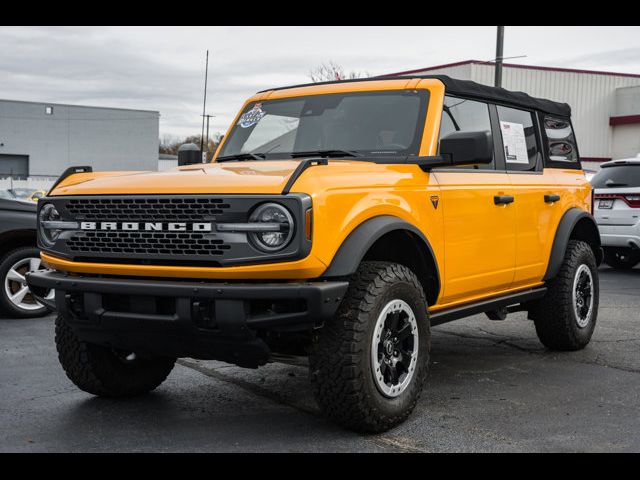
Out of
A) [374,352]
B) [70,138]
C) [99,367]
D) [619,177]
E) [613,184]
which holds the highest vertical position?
[70,138]

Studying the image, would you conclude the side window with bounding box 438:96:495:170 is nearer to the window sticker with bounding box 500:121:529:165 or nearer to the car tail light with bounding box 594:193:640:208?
the window sticker with bounding box 500:121:529:165

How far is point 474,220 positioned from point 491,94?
1178mm

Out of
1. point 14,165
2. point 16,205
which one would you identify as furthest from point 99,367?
point 14,165

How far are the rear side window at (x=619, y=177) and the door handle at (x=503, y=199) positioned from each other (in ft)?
23.6

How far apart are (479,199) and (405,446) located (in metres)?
1.81

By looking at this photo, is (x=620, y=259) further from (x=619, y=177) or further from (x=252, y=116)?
(x=252, y=116)

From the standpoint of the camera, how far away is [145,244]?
4.24 m

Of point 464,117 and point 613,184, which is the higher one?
point 464,117

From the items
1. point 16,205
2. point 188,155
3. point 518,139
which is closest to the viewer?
point 188,155

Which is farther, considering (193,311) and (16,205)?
(16,205)

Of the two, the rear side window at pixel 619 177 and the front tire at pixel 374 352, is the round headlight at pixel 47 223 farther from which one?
the rear side window at pixel 619 177

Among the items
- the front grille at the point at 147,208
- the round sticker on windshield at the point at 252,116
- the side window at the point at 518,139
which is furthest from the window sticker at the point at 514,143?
the front grille at the point at 147,208

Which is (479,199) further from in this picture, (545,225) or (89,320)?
(89,320)

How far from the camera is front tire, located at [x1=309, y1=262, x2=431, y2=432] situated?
163 inches
